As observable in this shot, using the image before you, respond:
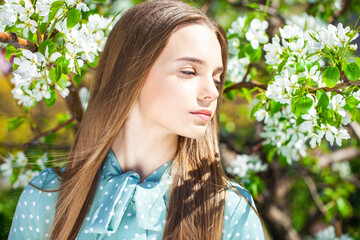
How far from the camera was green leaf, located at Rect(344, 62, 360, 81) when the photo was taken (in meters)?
1.15

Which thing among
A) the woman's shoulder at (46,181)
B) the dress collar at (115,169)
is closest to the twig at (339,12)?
the dress collar at (115,169)

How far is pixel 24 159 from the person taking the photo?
1.73m

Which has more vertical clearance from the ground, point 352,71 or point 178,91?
point 352,71

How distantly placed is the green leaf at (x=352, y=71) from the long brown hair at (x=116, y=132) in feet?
1.45

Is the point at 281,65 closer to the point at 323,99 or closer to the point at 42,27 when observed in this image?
the point at 323,99

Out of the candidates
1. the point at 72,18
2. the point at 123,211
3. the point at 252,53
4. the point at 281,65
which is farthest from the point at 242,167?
the point at 72,18

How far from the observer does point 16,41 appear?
1.30m

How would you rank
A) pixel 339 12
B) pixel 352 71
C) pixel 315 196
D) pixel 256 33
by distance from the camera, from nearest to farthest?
pixel 352 71
pixel 256 33
pixel 339 12
pixel 315 196

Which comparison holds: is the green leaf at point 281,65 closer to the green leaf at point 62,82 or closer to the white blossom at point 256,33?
the white blossom at point 256,33

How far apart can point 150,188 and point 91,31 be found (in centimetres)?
60

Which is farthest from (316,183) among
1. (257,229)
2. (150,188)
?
(150,188)

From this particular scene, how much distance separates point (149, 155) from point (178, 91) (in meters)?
0.26

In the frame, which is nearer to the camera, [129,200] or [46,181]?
[129,200]

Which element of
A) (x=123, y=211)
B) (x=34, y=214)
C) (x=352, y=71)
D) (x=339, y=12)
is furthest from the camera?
(x=339, y=12)
